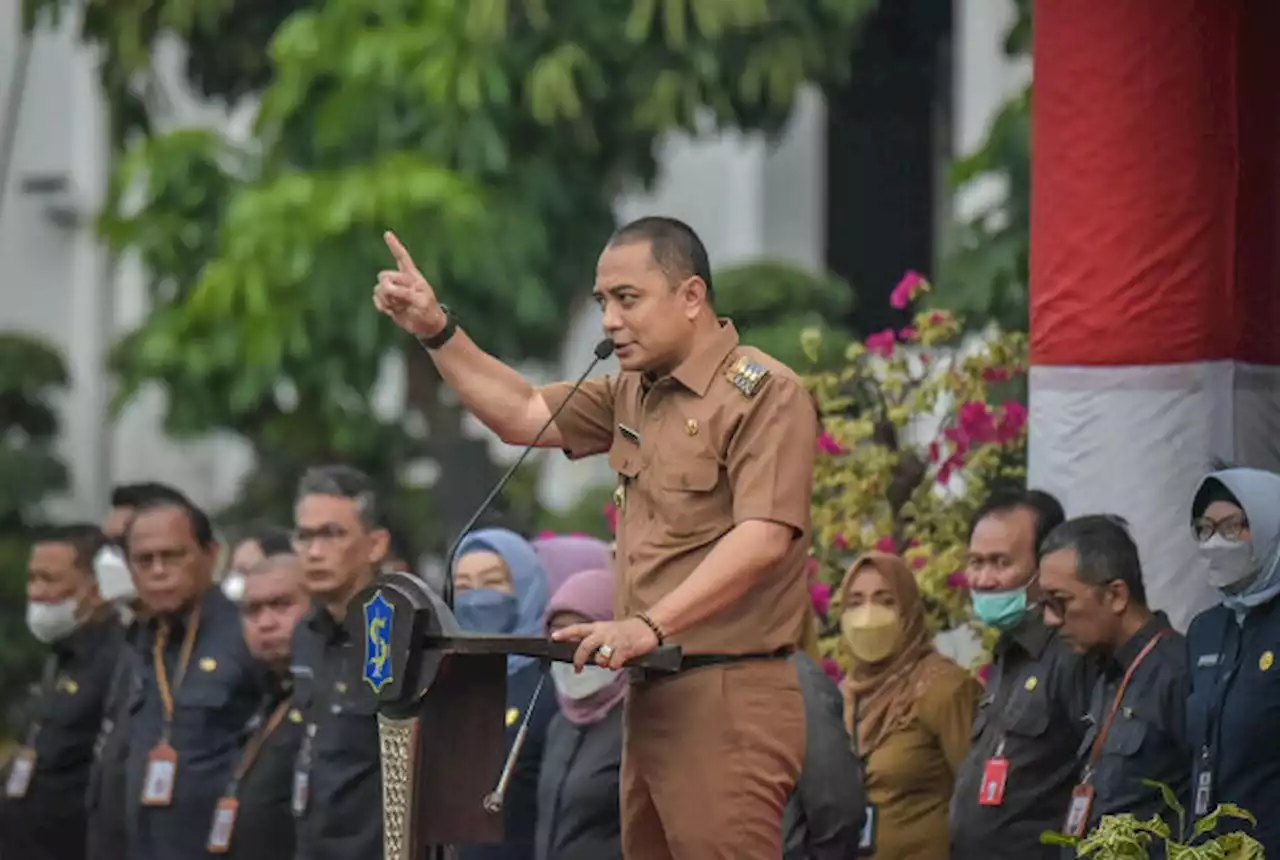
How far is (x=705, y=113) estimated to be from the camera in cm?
1457

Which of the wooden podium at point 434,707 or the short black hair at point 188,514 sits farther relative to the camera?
the short black hair at point 188,514

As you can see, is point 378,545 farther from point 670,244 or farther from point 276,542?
point 670,244

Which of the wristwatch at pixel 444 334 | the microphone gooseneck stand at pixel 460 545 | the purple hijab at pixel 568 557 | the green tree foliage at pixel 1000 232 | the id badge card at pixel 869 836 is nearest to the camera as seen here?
the microphone gooseneck stand at pixel 460 545

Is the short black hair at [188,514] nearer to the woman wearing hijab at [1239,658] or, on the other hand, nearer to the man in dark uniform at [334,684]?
the man in dark uniform at [334,684]

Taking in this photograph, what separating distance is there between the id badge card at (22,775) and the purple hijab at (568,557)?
2.08 m

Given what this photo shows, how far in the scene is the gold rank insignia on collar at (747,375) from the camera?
5.85 metres

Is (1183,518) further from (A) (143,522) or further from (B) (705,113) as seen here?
(B) (705,113)

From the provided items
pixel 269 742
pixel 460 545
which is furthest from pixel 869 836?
pixel 460 545

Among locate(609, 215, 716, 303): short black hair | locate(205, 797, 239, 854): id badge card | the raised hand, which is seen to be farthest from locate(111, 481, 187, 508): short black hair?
locate(609, 215, 716, 303): short black hair

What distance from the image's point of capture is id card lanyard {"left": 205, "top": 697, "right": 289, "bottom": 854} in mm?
9102

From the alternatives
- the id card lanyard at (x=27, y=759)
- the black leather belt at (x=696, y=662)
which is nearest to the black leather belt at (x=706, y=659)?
the black leather belt at (x=696, y=662)

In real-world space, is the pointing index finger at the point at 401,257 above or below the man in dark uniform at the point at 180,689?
above

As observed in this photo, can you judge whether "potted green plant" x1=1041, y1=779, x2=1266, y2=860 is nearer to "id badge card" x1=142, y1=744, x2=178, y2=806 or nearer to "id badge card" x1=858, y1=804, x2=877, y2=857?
"id badge card" x1=858, y1=804, x2=877, y2=857

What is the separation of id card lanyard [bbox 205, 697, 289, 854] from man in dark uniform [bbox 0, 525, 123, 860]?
4.02ft
